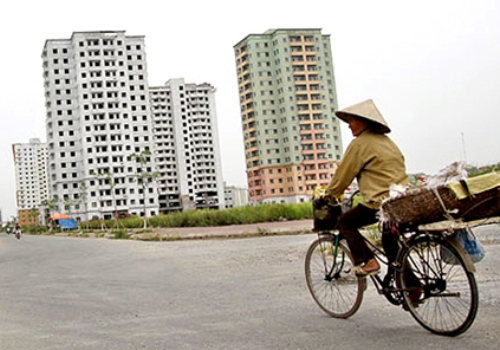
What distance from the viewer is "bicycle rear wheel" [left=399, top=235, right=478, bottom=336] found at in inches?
164

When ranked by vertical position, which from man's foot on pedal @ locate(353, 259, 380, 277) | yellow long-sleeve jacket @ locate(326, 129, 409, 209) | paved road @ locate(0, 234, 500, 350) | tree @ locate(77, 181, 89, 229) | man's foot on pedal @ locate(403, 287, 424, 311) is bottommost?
paved road @ locate(0, 234, 500, 350)

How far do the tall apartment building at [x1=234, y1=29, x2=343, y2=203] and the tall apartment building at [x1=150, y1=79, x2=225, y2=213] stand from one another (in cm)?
2778

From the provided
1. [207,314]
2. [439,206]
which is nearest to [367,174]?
[439,206]

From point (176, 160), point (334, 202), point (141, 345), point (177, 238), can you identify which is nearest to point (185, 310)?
point (141, 345)

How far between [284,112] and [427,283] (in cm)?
10627

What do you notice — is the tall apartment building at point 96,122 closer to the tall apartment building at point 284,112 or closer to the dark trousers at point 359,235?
the tall apartment building at point 284,112

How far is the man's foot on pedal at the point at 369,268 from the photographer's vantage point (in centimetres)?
477

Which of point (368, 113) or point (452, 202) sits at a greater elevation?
point (368, 113)

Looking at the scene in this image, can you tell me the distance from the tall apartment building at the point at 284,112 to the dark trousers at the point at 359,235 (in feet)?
334

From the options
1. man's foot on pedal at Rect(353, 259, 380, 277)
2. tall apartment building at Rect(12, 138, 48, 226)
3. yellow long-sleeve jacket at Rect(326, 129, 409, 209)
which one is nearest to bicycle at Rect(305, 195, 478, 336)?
man's foot on pedal at Rect(353, 259, 380, 277)

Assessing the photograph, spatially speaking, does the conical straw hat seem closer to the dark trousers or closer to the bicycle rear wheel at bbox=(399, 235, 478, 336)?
the dark trousers

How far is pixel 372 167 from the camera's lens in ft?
15.6

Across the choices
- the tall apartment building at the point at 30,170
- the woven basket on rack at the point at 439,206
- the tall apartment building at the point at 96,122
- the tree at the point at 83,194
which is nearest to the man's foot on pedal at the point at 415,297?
the woven basket on rack at the point at 439,206

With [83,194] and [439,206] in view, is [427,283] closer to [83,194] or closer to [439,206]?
[439,206]
